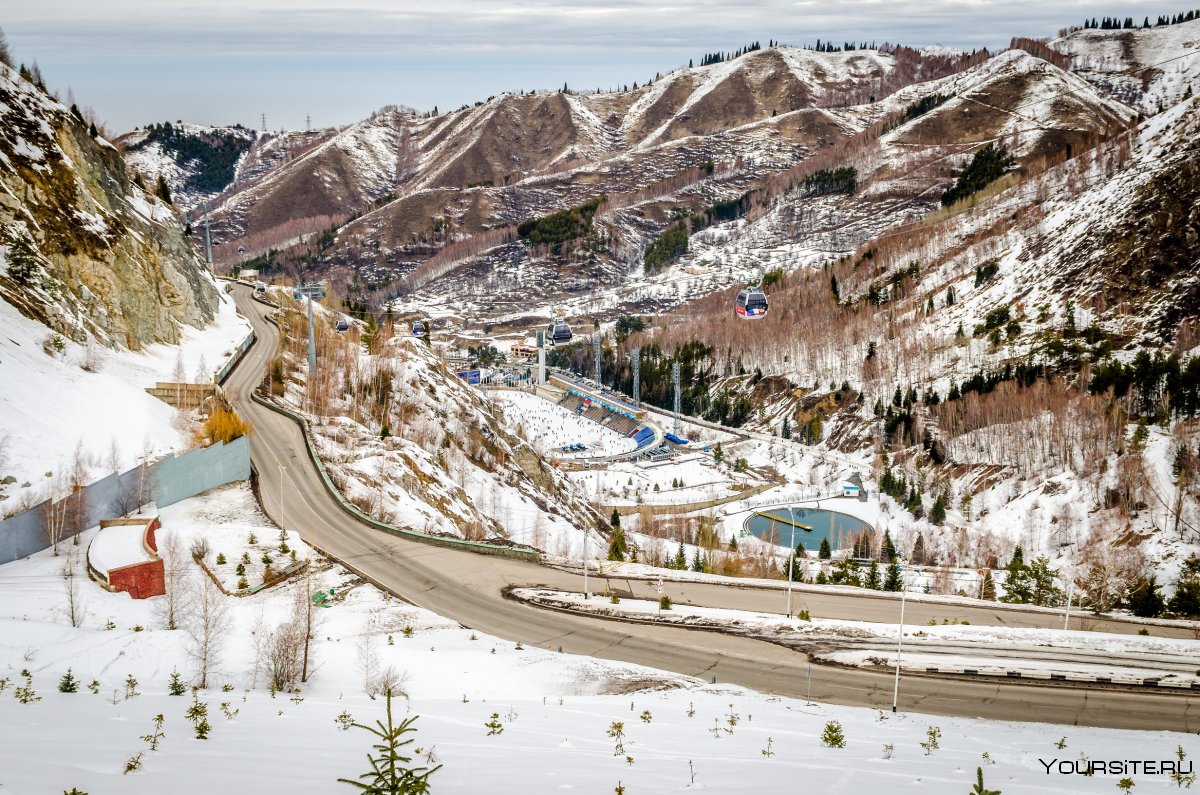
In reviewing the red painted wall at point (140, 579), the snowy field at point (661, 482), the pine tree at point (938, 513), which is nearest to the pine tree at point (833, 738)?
the red painted wall at point (140, 579)

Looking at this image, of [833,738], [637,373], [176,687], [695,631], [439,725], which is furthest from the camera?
[637,373]

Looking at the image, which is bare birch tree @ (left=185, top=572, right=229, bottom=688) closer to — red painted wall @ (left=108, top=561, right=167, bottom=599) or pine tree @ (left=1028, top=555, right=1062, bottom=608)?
red painted wall @ (left=108, top=561, right=167, bottom=599)

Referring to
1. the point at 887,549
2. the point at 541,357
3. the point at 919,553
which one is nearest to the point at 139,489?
the point at 887,549

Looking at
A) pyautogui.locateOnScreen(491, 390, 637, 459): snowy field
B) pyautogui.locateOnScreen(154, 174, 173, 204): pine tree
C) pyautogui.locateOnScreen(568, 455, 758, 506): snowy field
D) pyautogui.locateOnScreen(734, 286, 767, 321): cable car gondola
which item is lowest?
pyautogui.locateOnScreen(568, 455, 758, 506): snowy field

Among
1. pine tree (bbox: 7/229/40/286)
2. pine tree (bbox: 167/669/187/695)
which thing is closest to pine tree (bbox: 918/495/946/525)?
pine tree (bbox: 7/229/40/286)

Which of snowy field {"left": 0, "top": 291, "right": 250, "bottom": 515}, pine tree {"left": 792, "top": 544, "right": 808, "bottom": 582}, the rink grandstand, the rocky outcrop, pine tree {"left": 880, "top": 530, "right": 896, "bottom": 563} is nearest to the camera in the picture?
snowy field {"left": 0, "top": 291, "right": 250, "bottom": 515}

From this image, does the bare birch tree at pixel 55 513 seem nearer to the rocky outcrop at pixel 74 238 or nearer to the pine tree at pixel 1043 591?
the rocky outcrop at pixel 74 238

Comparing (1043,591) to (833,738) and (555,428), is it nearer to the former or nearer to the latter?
(833,738)
